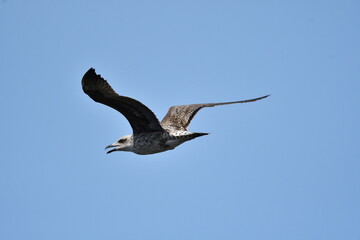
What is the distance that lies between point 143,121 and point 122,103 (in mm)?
1002

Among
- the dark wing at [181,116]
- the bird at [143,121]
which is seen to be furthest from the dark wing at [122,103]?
the dark wing at [181,116]

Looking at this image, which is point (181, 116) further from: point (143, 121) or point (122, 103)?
point (122, 103)

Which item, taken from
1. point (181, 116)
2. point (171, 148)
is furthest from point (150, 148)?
point (181, 116)

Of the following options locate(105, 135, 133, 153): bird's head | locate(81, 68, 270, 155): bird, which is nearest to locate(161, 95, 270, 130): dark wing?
locate(81, 68, 270, 155): bird

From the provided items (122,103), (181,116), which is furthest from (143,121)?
(181,116)

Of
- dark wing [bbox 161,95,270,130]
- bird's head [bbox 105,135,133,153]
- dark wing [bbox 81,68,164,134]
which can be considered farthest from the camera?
dark wing [bbox 161,95,270,130]

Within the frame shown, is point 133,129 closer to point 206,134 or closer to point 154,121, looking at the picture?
point 154,121

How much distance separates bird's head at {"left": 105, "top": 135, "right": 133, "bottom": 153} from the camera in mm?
17453

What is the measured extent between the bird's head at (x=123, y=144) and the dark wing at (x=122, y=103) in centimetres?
44

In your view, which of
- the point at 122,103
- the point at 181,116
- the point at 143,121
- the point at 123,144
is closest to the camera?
the point at 122,103

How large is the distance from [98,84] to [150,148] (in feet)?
7.83

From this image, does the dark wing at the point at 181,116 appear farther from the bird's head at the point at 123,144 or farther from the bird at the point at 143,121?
the bird's head at the point at 123,144

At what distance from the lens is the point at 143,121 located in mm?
16859

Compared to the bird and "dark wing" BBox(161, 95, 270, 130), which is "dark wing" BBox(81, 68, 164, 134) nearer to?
the bird
